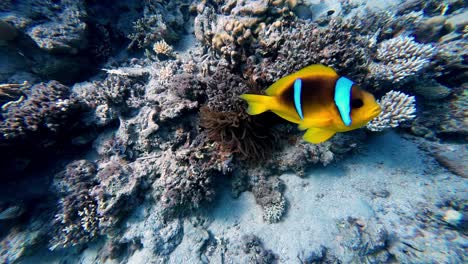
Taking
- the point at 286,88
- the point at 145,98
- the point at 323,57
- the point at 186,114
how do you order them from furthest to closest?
the point at 145,98 < the point at 186,114 < the point at 323,57 < the point at 286,88

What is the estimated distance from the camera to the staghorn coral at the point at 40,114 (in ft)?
13.1

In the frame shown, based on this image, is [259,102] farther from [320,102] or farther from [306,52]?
[306,52]

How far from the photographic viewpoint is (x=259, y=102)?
189cm

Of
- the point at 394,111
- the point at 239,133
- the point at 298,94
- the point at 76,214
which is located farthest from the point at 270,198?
the point at 76,214

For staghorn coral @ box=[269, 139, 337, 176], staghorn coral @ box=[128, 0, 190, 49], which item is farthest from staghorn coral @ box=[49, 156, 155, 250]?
staghorn coral @ box=[128, 0, 190, 49]

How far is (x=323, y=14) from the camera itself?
5707 millimetres

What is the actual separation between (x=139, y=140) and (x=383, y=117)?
4.76 m

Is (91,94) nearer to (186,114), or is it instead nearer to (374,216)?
(186,114)

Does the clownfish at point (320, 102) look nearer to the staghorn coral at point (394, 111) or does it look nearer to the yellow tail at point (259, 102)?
the yellow tail at point (259, 102)

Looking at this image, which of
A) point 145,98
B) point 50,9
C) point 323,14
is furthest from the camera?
point 323,14

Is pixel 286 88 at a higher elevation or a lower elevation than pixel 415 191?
higher

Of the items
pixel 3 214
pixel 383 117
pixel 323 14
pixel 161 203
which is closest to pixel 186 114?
pixel 161 203

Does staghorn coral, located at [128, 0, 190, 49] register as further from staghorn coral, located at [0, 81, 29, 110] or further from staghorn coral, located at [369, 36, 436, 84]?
staghorn coral, located at [369, 36, 436, 84]

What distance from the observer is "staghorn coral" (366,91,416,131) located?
395 centimetres
